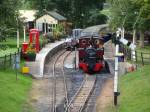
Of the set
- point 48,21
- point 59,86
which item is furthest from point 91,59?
point 48,21

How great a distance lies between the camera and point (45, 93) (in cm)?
3206

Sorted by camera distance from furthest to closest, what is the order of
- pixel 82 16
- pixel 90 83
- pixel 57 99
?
pixel 82 16
pixel 90 83
pixel 57 99

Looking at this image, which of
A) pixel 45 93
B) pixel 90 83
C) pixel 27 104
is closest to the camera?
pixel 27 104

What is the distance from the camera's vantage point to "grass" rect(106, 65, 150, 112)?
26141mm

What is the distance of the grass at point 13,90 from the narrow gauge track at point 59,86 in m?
1.69

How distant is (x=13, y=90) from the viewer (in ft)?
99.6

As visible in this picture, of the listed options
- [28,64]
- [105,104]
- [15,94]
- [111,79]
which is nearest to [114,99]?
[105,104]

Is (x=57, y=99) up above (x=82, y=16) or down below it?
below

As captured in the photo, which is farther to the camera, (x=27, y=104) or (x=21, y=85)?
(x=21, y=85)

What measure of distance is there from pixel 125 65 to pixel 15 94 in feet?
44.8

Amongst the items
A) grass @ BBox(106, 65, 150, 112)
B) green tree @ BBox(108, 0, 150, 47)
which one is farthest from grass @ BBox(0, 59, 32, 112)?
green tree @ BBox(108, 0, 150, 47)

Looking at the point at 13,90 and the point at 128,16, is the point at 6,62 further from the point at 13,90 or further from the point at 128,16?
the point at 128,16

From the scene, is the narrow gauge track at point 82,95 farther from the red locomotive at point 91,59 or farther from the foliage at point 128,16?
the foliage at point 128,16

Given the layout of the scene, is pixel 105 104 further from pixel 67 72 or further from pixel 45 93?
pixel 67 72
